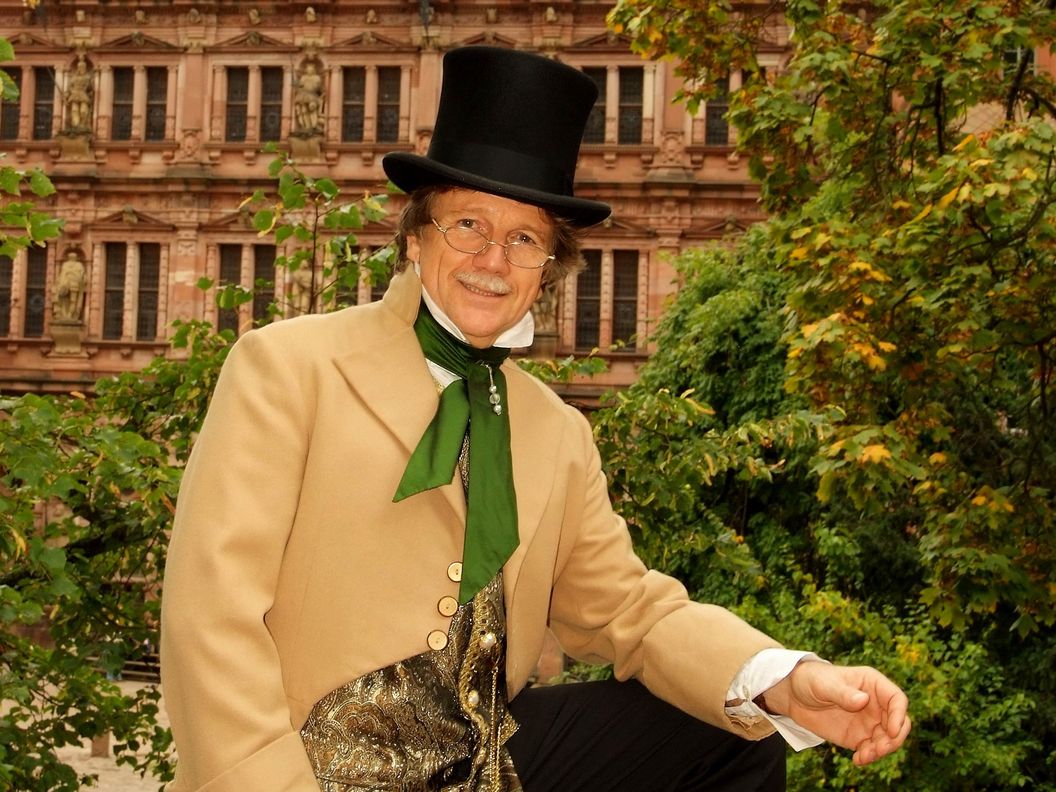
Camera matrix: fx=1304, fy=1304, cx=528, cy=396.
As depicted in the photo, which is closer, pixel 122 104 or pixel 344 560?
pixel 344 560

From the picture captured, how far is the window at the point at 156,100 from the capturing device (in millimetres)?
24250

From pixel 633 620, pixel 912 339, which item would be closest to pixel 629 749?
pixel 633 620

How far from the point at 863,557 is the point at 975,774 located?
3.26 metres

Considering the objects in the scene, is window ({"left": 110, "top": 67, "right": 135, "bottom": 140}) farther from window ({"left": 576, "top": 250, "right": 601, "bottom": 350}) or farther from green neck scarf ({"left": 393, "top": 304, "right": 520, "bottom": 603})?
green neck scarf ({"left": 393, "top": 304, "right": 520, "bottom": 603})

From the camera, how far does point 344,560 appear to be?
256 cm

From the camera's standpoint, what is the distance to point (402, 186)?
9.71 ft

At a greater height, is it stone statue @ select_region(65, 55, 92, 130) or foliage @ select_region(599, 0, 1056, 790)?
stone statue @ select_region(65, 55, 92, 130)

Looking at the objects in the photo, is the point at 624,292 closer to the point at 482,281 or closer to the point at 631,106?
the point at 631,106

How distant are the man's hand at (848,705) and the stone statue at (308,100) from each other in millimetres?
22250

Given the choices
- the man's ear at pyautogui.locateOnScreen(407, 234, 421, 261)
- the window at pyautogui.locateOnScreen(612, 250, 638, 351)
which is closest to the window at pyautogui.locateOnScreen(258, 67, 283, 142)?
the window at pyautogui.locateOnScreen(612, 250, 638, 351)

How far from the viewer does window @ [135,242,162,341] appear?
23938 millimetres

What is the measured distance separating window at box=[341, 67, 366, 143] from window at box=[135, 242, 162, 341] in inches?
160

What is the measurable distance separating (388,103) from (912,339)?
17175 millimetres

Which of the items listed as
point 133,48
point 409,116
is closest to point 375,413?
point 409,116
